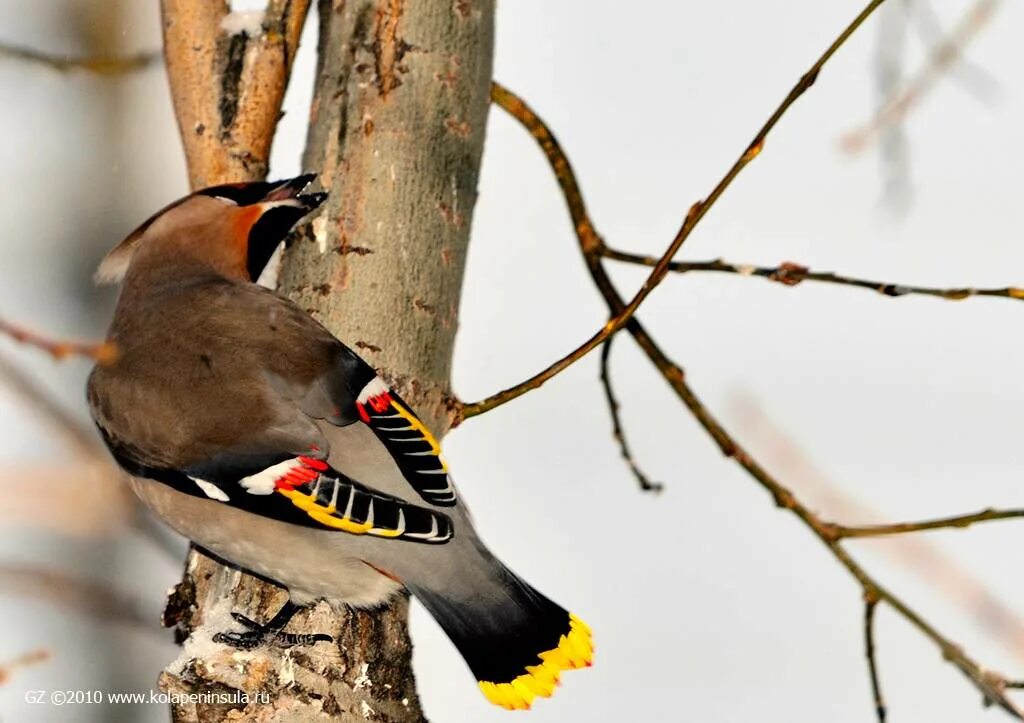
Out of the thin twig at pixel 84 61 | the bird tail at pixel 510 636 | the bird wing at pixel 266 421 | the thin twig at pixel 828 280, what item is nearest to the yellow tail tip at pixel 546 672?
the bird tail at pixel 510 636

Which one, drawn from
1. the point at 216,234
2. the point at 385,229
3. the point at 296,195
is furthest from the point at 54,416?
the point at 385,229

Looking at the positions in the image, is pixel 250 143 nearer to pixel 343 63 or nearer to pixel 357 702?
pixel 343 63

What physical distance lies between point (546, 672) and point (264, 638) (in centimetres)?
53

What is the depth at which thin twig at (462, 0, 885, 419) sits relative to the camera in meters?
2.23

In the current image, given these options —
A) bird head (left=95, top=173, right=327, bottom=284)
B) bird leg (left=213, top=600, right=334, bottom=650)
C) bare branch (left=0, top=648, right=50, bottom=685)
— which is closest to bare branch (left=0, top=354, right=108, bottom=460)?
bird head (left=95, top=173, right=327, bottom=284)

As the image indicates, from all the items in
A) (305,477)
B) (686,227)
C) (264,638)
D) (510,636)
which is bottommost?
(264,638)

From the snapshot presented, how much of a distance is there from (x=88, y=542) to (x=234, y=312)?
146cm

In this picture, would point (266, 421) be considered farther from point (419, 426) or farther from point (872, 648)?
point (872, 648)

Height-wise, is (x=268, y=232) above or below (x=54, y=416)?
above

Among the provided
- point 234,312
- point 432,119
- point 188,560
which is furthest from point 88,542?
point 432,119

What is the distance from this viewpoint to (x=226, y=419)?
2436mm

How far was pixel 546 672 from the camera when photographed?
2.56 m

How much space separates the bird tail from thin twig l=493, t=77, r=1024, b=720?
0.56 meters

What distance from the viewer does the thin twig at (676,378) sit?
278 centimetres
